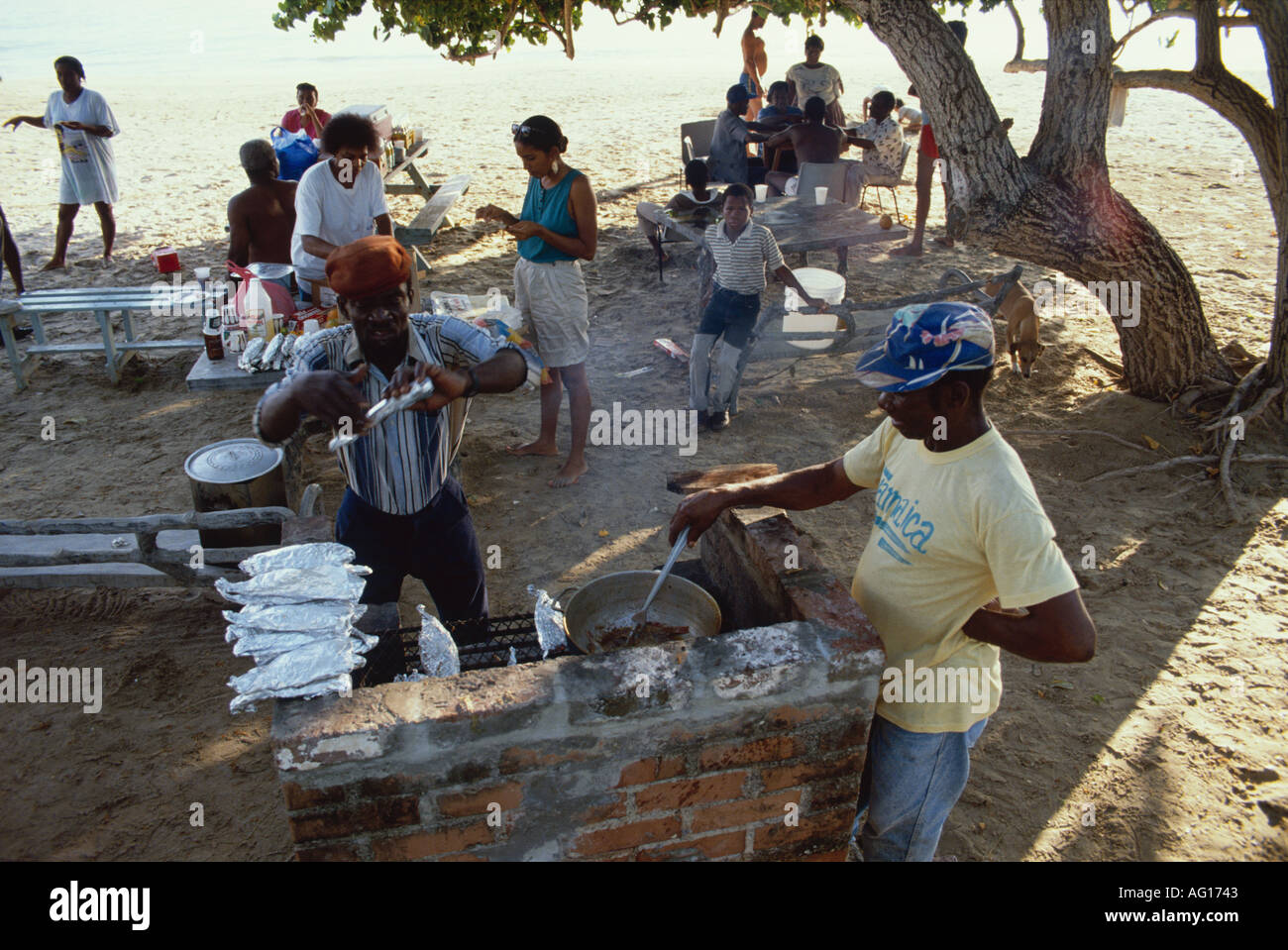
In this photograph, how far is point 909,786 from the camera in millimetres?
2498

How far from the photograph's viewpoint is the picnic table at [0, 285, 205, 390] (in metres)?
6.90

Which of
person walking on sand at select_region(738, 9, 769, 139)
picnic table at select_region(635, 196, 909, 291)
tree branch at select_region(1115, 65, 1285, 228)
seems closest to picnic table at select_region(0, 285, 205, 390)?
picnic table at select_region(635, 196, 909, 291)

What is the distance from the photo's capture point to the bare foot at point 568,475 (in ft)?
18.9

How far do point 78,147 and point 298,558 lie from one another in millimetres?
8738

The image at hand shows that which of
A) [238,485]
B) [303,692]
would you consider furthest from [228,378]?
[303,692]

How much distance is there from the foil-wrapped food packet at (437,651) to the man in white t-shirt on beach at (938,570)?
771 mm

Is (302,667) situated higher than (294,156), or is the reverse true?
(294,156)

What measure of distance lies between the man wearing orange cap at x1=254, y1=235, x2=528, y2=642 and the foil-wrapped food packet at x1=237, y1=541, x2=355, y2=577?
1.18 feet

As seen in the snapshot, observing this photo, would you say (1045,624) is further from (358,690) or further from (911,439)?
(358,690)

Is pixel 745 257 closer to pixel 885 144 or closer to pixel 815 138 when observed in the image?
pixel 815 138

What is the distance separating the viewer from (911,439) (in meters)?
2.45

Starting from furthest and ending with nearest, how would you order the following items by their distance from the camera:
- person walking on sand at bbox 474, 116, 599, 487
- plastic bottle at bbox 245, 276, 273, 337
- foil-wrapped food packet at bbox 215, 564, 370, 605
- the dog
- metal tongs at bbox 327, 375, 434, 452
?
the dog, plastic bottle at bbox 245, 276, 273, 337, person walking on sand at bbox 474, 116, 599, 487, metal tongs at bbox 327, 375, 434, 452, foil-wrapped food packet at bbox 215, 564, 370, 605

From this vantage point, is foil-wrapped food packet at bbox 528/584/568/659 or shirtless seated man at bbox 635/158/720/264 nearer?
foil-wrapped food packet at bbox 528/584/568/659

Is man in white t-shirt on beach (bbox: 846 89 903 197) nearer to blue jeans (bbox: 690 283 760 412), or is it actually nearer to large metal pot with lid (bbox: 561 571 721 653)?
blue jeans (bbox: 690 283 760 412)
